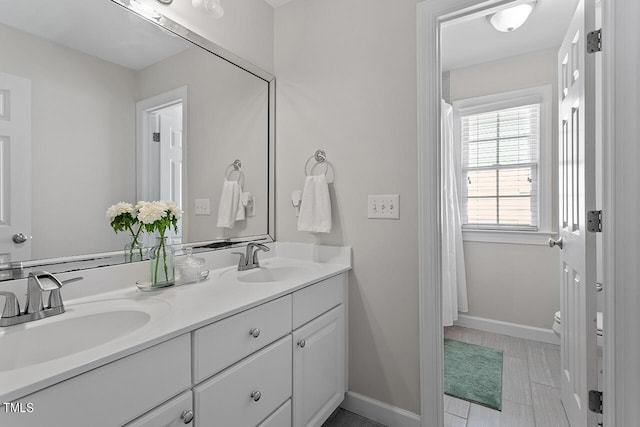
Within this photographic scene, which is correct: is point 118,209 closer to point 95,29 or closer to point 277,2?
point 95,29

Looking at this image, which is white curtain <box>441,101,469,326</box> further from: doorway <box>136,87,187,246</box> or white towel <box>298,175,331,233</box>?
doorway <box>136,87,187,246</box>

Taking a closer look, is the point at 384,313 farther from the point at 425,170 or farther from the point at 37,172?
the point at 37,172

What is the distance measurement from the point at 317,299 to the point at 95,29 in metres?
1.40

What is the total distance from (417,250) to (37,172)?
4.99 feet

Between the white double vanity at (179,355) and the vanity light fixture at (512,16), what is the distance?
189 cm

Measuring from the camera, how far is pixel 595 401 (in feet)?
4.00

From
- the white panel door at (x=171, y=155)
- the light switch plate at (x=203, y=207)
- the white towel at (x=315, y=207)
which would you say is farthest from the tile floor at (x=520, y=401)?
the white panel door at (x=171, y=155)

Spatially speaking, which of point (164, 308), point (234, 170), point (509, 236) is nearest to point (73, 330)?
point (164, 308)

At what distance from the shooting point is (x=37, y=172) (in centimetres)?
105

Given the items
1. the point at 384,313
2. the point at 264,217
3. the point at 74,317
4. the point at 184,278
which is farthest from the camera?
the point at 264,217

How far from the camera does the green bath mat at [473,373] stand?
185cm

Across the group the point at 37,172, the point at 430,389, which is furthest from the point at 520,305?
the point at 37,172

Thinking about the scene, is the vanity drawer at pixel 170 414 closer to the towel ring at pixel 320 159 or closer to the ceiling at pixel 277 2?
the towel ring at pixel 320 159

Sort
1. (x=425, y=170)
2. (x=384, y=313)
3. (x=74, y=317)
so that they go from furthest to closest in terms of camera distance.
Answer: (x=384, y=313) → (x=425, y=170) → (x=74, y=317)
